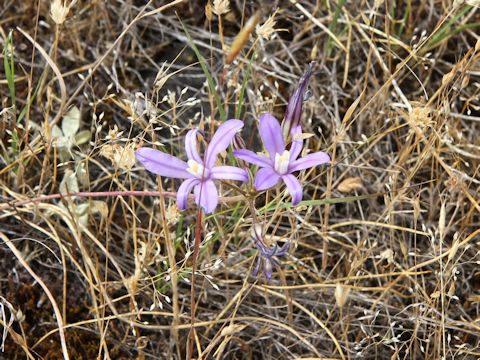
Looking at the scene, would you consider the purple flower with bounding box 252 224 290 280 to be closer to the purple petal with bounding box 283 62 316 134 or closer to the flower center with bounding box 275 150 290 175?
the flower center with bounding box 275 150 290 175

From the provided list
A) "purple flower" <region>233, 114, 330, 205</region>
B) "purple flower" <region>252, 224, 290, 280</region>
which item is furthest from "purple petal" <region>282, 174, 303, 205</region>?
"purple flower" <region>252, 224, 290, 280</region>

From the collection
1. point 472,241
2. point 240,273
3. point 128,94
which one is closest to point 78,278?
point 240,273

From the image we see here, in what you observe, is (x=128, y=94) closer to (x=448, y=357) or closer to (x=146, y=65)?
(x=146, y=65)

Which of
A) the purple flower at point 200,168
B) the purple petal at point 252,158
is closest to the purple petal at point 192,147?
the purple flower at point 200,168

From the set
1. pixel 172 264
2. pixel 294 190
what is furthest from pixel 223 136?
pixel 172 264

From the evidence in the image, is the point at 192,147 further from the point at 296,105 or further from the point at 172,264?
the point at 172,264
